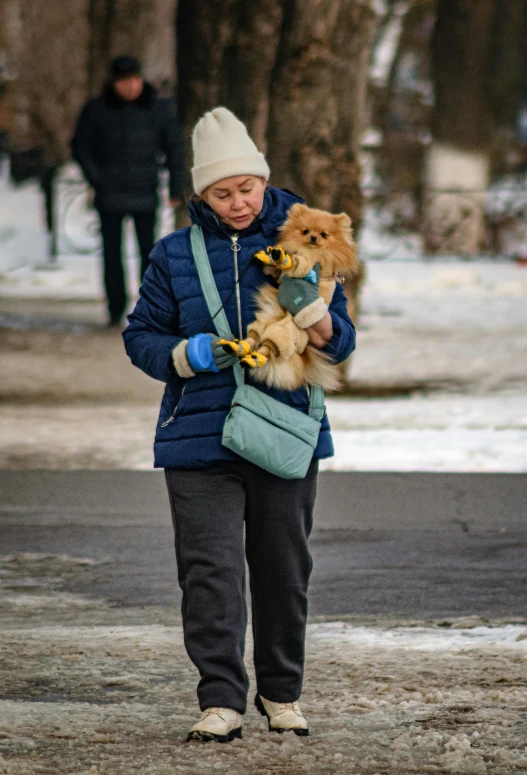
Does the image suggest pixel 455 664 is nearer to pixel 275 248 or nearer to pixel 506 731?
pixel 506 731

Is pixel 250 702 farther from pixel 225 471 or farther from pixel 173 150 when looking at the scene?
pixel 173 150

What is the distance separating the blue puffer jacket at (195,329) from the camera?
4.15 metres

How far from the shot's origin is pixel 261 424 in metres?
4.09

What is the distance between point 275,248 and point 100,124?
8.66 metres

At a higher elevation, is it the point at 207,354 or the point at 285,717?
the point at 207,354

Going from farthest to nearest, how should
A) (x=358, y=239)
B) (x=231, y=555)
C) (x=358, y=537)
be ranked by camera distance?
(x=358, y=239) < (x=358, y=537) < (x=231, y=555)

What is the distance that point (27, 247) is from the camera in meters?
22.3

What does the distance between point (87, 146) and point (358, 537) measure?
21.2 feet

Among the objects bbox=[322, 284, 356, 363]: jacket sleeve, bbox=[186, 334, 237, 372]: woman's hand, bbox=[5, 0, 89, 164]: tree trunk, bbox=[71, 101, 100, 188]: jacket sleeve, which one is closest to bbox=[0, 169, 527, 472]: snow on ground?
bbox=[71, 101, 100, 188]: jacket sleeve

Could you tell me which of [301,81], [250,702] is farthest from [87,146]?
[250,702]

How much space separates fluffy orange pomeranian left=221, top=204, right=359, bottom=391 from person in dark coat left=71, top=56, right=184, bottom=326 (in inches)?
316

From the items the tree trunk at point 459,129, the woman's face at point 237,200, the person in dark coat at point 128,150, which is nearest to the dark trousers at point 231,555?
the woman's face at point 237,200

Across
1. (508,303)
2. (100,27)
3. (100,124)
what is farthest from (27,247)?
(100,124)

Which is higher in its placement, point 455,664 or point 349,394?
point 455,664
